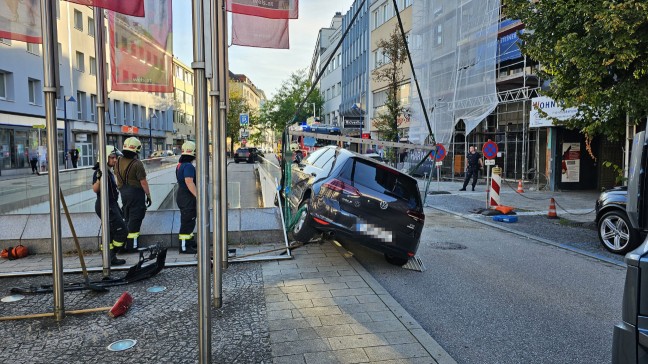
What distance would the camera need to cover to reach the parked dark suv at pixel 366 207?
6.08 meters

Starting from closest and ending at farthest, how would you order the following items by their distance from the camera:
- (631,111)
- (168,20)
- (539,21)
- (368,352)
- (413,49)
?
(368,352)
(168,20)
(631,111)
(539,21)
(413,49)

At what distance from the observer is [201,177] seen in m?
3.06

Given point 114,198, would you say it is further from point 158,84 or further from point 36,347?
point 36,347

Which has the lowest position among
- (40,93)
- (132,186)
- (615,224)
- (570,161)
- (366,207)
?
(615,224)

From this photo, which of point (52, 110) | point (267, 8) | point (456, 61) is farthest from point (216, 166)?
point (456, 61)

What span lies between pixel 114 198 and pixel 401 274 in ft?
14.0

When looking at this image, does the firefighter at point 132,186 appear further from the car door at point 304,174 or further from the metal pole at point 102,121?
the car door at point 304,174

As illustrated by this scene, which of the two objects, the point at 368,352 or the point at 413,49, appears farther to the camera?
the point at 413,49

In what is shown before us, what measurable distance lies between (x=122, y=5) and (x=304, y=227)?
3523 millimetres

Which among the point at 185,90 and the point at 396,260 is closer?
the point at 185,90

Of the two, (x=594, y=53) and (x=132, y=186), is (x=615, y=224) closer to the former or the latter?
(x=594, y=53)

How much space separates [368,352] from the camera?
3.75 meters

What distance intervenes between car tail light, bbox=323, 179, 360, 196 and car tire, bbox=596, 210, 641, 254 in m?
4.91

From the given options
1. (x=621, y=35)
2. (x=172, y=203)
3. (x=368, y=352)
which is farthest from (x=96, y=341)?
(x=621, y=35)
